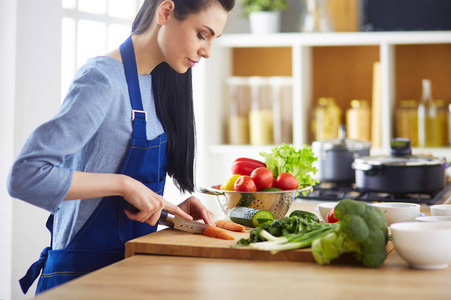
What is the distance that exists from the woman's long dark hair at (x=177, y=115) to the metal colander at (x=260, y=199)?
10cm

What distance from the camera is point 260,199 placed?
1.95 meters

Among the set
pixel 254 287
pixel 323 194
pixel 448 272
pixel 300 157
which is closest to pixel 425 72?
pixel 323 194

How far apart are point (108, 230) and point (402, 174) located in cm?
127

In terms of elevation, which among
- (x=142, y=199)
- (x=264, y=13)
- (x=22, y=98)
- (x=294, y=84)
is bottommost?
(x=142, y=199)

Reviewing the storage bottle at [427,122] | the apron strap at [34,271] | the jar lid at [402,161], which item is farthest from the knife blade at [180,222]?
the storage bottle at [427,122]

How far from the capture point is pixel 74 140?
59.7 inches

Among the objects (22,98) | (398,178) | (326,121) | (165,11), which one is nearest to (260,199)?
(165,11)

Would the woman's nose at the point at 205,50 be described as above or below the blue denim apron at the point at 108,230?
above

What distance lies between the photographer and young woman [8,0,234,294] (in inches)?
58.6

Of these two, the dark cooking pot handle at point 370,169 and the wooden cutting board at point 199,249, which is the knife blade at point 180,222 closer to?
the wooden cutting board at point 199,249

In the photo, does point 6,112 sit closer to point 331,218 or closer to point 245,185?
point 245,185

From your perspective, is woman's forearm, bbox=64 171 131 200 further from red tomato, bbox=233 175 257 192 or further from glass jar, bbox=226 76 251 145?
glass jar, bbox=226 76 251 145

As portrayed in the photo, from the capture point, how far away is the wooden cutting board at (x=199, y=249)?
4.88 ft

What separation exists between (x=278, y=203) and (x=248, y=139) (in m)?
2.30
